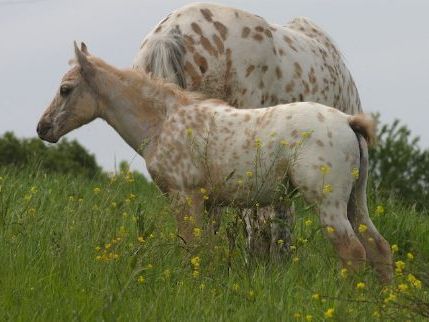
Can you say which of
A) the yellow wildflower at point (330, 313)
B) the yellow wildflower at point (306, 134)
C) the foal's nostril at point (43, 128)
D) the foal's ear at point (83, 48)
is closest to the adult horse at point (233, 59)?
the foal's ear at point (83, 48)

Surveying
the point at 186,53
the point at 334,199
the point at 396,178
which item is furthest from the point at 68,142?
the point at 334,199

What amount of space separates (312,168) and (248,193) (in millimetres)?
496

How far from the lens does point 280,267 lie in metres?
7.94

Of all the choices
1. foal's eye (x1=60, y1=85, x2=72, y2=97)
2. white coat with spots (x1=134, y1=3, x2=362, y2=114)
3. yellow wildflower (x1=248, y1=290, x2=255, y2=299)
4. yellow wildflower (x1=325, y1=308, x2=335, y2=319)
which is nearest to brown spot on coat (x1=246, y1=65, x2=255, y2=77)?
white coat with spots (x1=134, y1=3, x2=362, y2=114)

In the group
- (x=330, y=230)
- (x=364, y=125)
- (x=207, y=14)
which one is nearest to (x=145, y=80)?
(x=207, y=14)

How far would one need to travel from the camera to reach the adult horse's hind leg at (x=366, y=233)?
27.0 feet

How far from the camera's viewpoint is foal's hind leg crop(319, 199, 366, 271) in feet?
25.8

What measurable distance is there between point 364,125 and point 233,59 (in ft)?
6.22

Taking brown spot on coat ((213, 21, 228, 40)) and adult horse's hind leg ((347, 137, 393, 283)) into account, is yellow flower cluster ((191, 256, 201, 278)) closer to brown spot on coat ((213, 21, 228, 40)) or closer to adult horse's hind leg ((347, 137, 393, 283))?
adult horse's hind leg ((347, 137, 393, 283))

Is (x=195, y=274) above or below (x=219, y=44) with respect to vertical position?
below

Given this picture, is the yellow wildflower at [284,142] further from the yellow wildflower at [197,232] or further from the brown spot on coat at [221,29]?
the brown spot on coat at [221,29]

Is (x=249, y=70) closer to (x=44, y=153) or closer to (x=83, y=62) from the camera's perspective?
(x=83, y=62)

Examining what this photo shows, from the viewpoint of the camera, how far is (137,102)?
343 inches

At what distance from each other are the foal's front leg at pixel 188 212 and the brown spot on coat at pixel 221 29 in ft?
5.98
